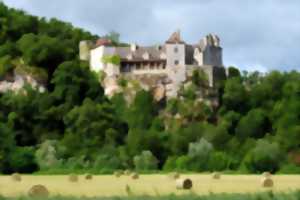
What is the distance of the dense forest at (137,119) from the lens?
88688mm

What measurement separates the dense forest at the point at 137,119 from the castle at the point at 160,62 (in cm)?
160

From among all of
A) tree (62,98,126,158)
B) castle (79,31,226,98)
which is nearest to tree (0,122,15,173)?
tree (62,98,126,158)

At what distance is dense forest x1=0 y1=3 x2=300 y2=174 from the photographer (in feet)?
291

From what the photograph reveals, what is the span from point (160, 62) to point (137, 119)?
37.1 feet

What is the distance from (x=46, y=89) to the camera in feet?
356

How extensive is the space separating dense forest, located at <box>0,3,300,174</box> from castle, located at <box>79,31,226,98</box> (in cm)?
160

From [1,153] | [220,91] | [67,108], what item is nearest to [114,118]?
[67,108]

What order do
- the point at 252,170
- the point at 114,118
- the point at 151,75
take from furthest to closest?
the point at 151,75 < the point at 114,118 < the point at 252,170

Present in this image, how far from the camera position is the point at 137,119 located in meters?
103

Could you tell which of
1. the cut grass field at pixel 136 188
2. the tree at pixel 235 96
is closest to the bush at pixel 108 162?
the tree at pixel 235 96

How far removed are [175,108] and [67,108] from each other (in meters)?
12.1

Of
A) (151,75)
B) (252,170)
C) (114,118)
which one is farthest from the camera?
(151,75)

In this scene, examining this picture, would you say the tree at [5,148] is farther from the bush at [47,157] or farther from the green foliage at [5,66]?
the green foliage at [5,66]

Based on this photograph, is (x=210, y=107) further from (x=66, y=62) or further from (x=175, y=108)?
(x=66, y=62)
